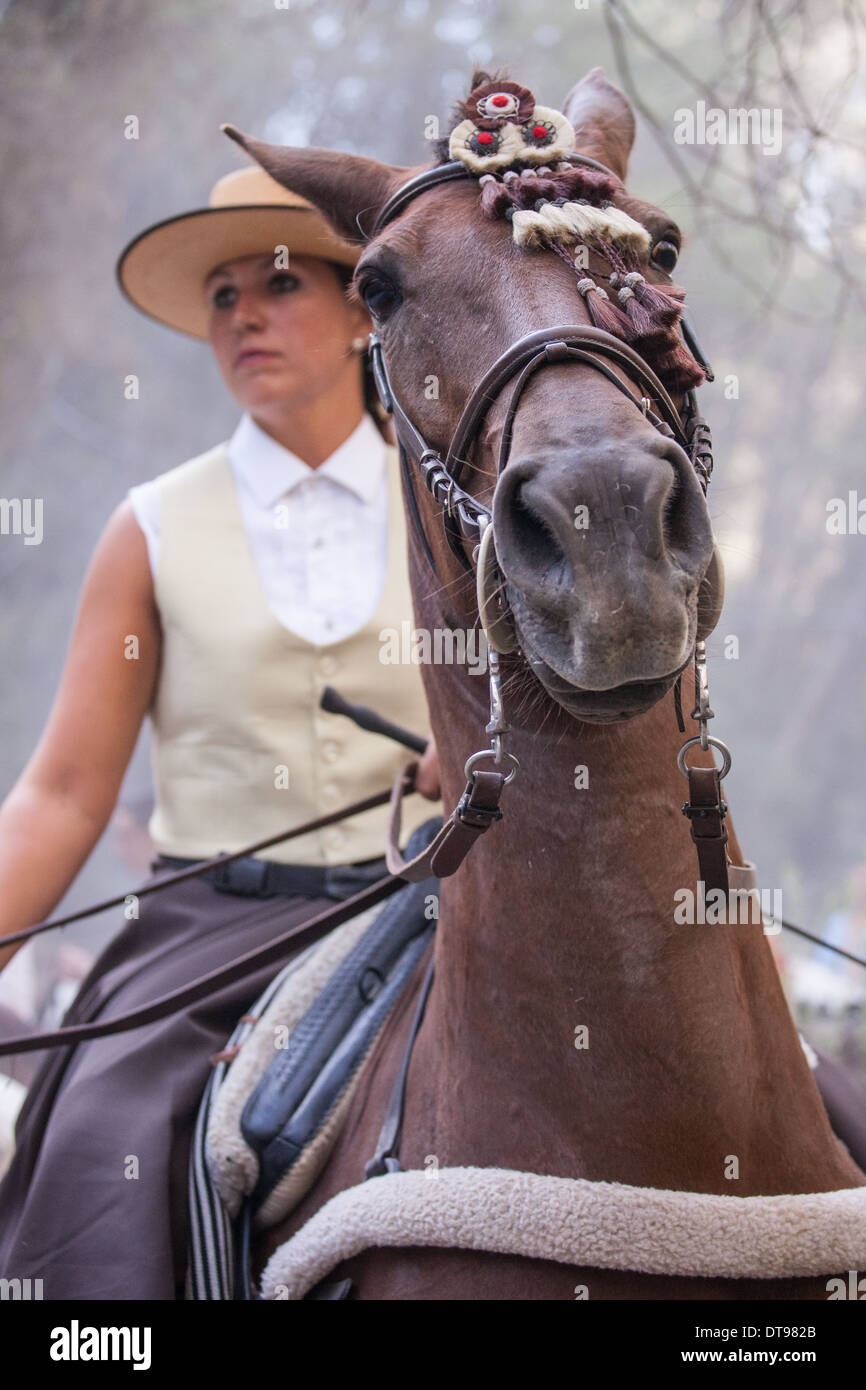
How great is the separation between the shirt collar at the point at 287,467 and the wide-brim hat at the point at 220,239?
0.49 meters

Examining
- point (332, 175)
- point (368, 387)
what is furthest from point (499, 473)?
point (368, 387)

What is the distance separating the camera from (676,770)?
5.55 feet

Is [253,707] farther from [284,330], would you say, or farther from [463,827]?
[463,827]

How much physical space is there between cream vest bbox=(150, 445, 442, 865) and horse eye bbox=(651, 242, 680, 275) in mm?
1271

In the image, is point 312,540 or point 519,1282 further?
point 312,540

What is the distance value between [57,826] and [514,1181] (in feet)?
5.42

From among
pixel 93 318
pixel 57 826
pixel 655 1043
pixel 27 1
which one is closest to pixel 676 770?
pixel 655 1043

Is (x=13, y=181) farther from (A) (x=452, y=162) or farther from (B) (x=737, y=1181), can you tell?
(B) (x=737, y=1181)

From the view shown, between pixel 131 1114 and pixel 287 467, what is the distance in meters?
1.71

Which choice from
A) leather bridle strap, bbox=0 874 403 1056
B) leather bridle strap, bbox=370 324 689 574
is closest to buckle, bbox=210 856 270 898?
leather bridle strap, bbox=0 874 403 1056

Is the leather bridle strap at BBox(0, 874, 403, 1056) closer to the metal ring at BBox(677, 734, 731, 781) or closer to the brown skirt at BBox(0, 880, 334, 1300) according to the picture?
the brown skirt at BBox(0, 880, 334, 1300)

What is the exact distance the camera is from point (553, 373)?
151cm

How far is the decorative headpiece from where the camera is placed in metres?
1.62

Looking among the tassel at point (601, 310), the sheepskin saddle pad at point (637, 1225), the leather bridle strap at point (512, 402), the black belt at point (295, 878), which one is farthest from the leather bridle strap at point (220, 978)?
the tassel at point (601, 310)
